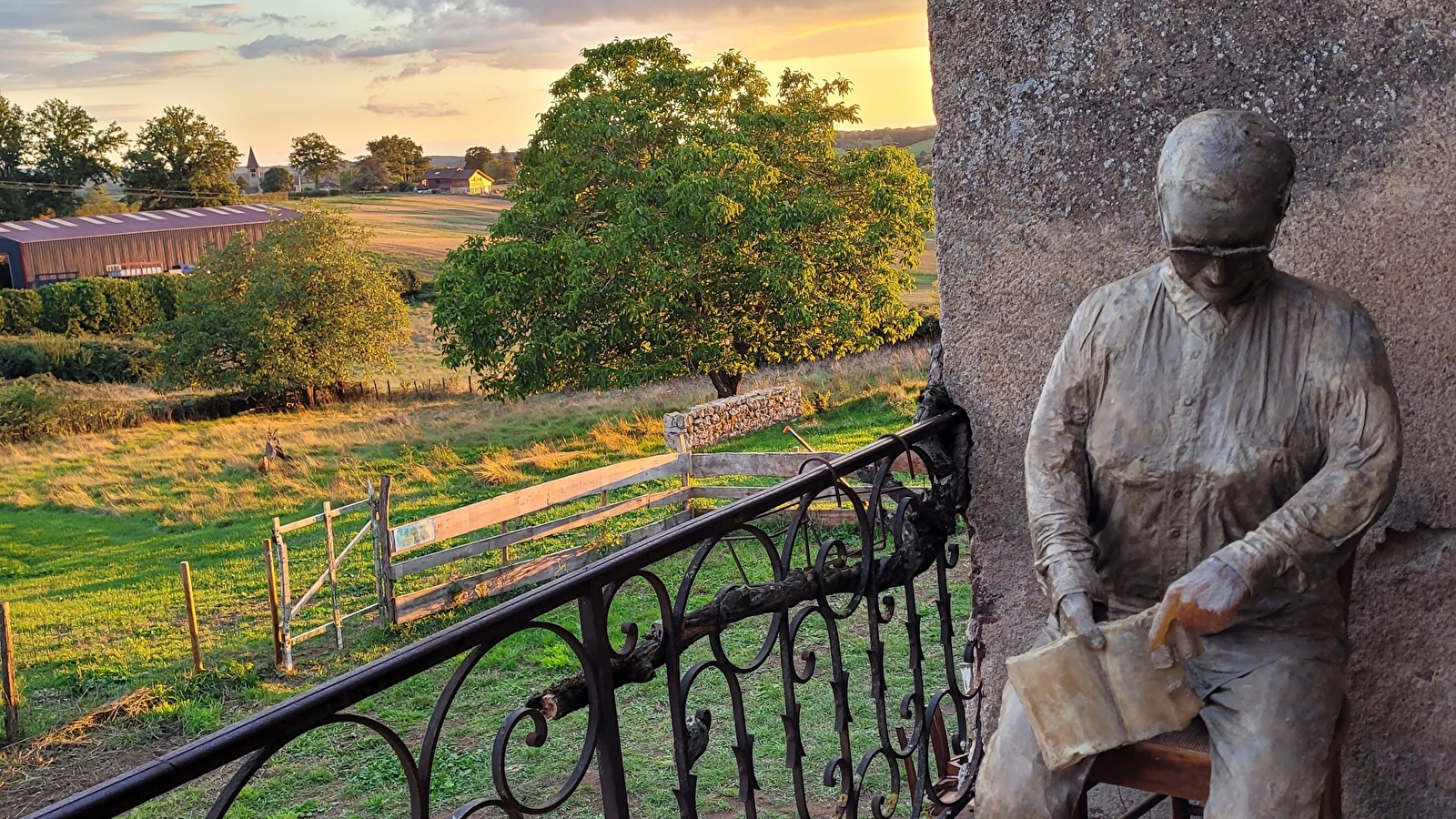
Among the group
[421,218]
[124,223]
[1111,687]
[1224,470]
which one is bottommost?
[1111,687]

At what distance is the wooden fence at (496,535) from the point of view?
31.5 ft

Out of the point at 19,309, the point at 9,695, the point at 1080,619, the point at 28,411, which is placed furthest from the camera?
the point at 19,309

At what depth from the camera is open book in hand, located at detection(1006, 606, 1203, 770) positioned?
1.64 m

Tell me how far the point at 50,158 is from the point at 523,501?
124 feet

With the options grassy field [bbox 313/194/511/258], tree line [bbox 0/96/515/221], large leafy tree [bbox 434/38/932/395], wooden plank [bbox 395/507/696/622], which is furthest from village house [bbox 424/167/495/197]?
wooden plank [bbox 395/507/696/622]

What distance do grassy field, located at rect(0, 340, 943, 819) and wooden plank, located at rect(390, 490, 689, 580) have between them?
577 mm

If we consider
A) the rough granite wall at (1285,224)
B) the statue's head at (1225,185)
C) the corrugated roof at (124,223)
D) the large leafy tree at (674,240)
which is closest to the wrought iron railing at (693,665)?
the rough granite wall at (1285,224)

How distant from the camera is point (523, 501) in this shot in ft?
35.7

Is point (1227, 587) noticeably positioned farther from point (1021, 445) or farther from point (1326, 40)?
point (1326, 40)

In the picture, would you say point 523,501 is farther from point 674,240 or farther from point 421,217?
point 421,217

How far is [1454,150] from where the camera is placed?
215 centimetres

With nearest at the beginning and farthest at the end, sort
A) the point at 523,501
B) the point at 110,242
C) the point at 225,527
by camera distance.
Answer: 1. the point at 523,501
2. the point at 225,527
3. the point at 110,242

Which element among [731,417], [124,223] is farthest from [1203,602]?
[124,223]

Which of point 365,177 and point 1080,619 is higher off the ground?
point 365,177
